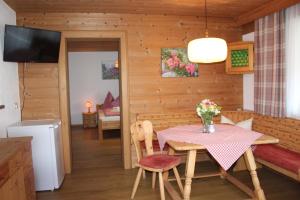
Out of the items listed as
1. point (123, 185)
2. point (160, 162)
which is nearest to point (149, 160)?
point (160, 162)

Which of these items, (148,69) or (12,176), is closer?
(12,176)

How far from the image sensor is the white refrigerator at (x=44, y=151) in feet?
10.9

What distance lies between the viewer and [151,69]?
4.36m

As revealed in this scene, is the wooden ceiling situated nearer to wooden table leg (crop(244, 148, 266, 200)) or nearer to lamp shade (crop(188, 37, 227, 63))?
lamp shade (crop(188, 37, 227, 63))

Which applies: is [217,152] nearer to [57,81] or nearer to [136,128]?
[136,128]

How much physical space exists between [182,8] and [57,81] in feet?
7.17

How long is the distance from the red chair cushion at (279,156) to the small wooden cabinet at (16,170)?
2826 millimetres

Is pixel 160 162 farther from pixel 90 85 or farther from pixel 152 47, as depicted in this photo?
pixel 90 85

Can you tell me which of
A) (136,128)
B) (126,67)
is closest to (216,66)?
(126,67)

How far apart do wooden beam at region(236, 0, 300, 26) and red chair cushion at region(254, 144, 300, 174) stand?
1.88m

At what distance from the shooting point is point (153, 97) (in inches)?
173

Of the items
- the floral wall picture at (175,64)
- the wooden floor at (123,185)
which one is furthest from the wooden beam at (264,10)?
the wooden floor at (123,185)

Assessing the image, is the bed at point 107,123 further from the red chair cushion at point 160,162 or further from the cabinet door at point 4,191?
the cabinet door at point 4,191

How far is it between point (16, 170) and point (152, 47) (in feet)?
9.00
